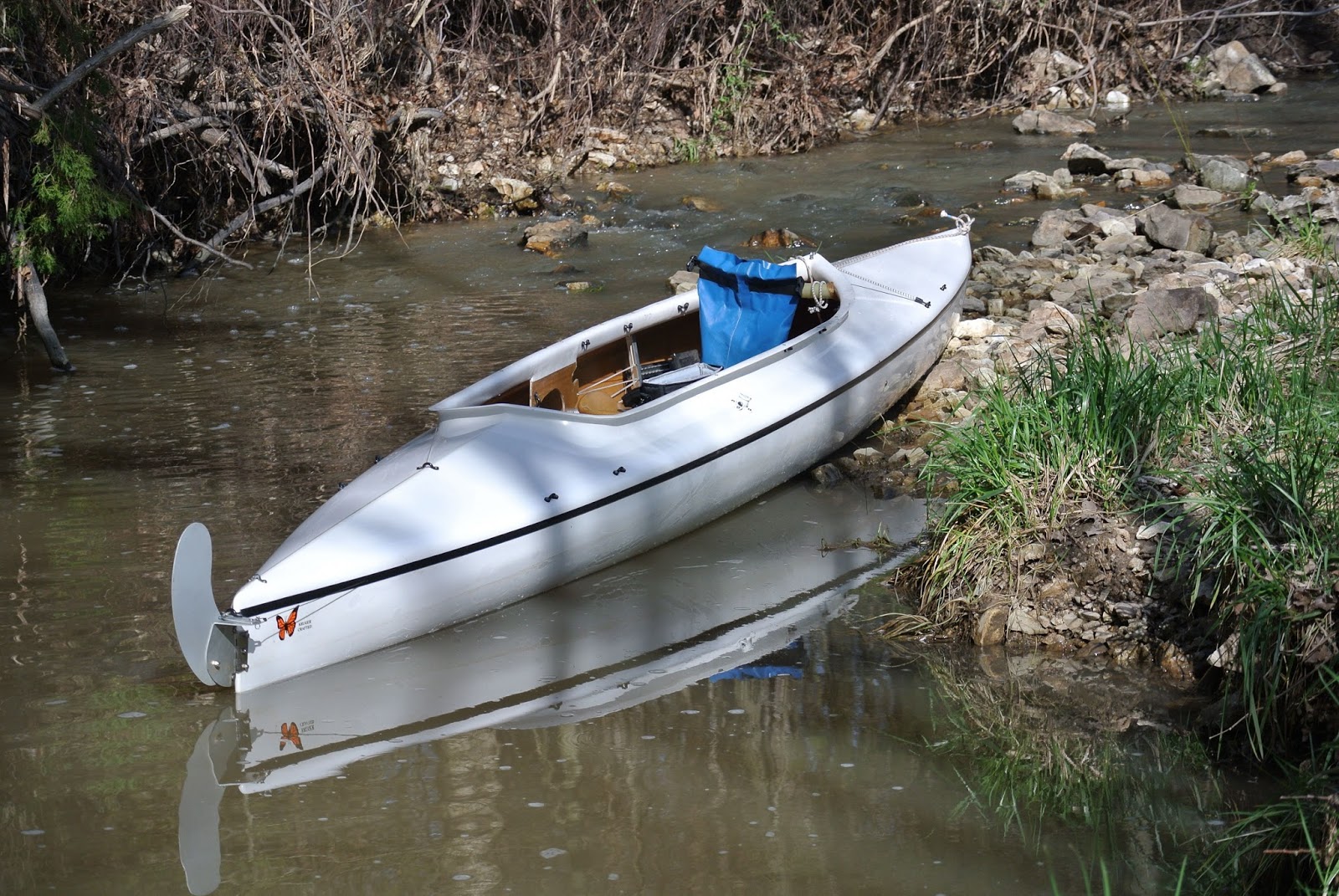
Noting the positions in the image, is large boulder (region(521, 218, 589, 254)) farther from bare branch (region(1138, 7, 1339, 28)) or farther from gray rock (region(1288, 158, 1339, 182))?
bare branch (region(1138, 7, 1339, 28))

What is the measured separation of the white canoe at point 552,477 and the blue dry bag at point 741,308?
164 millimetres

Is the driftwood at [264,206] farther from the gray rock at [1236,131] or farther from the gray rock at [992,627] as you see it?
the gray rock at [1236,131]

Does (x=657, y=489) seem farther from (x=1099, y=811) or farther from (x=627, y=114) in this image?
(x=627, y=114)

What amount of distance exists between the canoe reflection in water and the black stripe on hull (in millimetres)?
311

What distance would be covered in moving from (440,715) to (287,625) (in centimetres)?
67

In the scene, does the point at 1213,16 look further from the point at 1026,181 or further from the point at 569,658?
the point at 569,658

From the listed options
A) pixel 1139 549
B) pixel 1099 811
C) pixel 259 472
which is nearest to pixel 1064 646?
pixel 1139 549

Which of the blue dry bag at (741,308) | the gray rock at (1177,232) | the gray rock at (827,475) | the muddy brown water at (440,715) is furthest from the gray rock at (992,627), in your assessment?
the gray rock at (1177,232)

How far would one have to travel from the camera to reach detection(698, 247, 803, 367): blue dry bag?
7.20m

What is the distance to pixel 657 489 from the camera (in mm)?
5773

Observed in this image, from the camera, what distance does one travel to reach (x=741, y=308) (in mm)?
7273

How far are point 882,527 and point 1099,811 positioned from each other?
2.29 meters

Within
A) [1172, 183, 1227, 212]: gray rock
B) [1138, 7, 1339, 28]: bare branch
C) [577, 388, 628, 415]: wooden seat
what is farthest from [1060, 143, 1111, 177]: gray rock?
[577, 388, 628, 415]: wooden seat

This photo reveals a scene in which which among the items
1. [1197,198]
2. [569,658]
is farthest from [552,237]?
[569,658]
